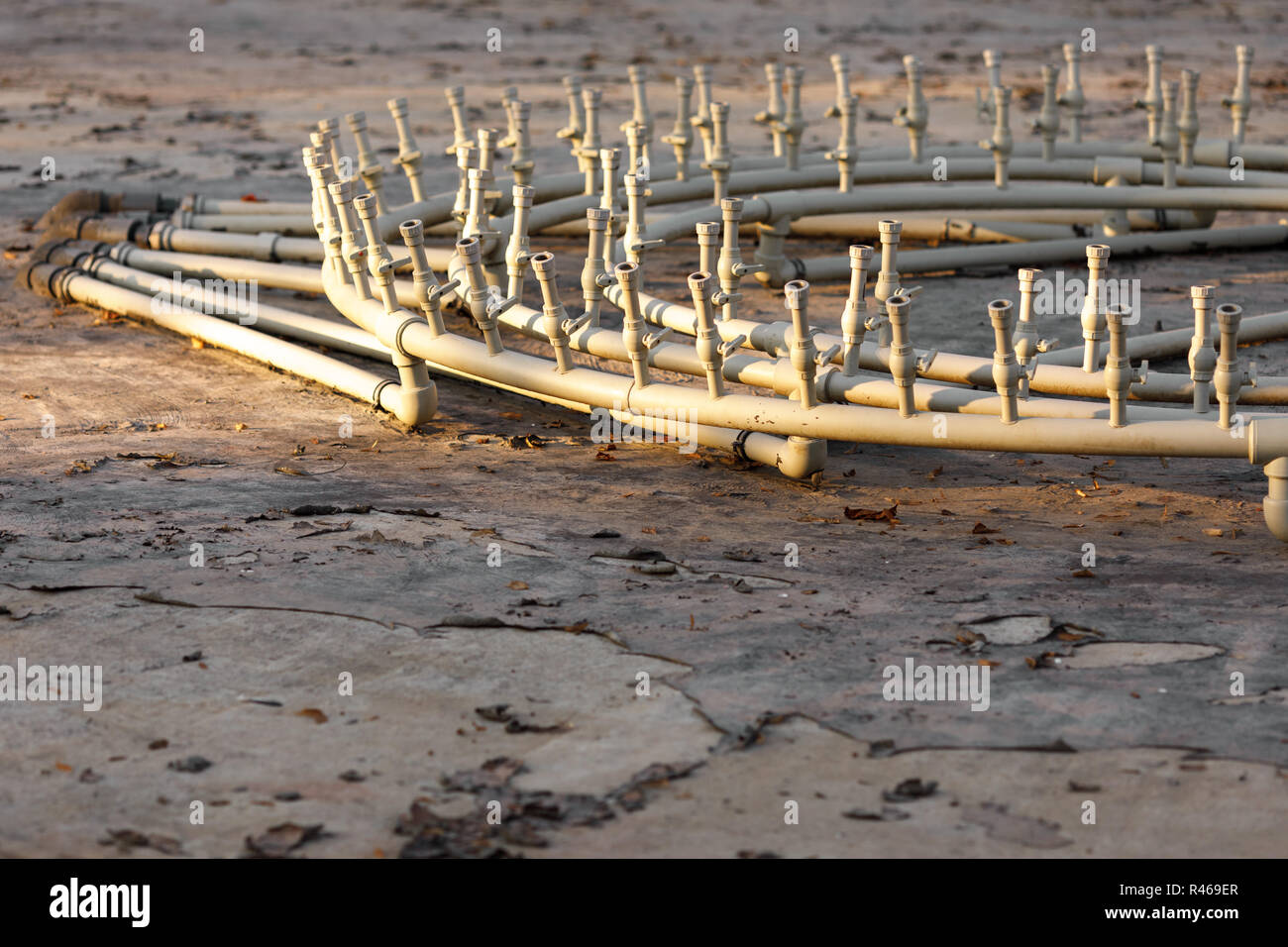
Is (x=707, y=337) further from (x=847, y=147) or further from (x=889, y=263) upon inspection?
(x=847, y=147)

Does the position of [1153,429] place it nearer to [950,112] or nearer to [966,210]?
[966,210]

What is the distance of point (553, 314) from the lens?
6.08m

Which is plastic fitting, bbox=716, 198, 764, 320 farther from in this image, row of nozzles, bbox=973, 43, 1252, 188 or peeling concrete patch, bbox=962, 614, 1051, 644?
row of nozzles, bbox=973, 43, 1252, 188

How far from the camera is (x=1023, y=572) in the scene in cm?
500

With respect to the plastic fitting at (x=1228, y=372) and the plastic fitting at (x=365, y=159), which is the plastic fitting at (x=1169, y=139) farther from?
the plastic fitting at (x=365, y=159)

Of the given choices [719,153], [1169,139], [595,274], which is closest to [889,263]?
[595,274]

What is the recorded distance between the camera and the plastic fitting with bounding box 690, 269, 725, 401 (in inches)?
220

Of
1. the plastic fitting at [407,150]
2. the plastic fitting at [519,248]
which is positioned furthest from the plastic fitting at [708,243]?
the plastic fitting at [407,150]

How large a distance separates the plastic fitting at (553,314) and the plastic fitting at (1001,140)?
12.9ft

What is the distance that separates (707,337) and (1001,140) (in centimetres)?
409

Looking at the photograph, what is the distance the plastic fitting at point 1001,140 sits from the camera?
898 cm

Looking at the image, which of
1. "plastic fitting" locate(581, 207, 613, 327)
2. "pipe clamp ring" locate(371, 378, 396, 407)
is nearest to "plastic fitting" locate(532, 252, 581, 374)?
"plastic fitting" locate(581, 207, 613, 327)

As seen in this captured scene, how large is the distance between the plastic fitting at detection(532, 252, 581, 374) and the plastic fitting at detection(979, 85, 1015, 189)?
12.9 ft
